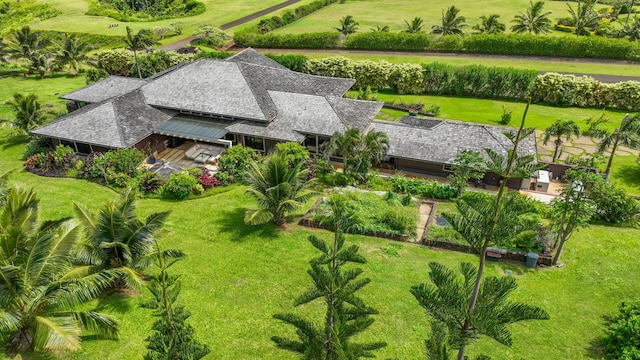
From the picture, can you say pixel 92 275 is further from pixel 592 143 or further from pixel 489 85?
pixel 489 85

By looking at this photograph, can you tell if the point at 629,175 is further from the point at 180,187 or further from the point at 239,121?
the point at 180,187

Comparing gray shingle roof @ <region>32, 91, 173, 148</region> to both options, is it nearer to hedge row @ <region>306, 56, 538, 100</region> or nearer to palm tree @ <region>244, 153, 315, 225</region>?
palm tree @ <region>244, 153, 315, 225</region>

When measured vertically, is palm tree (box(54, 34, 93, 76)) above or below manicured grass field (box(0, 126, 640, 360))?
above


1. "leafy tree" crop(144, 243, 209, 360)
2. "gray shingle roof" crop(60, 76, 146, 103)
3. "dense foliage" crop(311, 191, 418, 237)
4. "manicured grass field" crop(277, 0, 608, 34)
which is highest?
"manicured grass field" crop(277, 0, 608, 34)

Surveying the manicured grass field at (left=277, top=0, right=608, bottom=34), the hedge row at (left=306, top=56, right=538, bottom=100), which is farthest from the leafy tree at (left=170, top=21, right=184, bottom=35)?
the hedge row at (left=306, top=56, right=538, bottom=100)

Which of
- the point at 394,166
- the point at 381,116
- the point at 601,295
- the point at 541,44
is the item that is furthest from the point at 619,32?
the point at 601,295

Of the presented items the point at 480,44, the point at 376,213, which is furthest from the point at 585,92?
the point at 376,213
